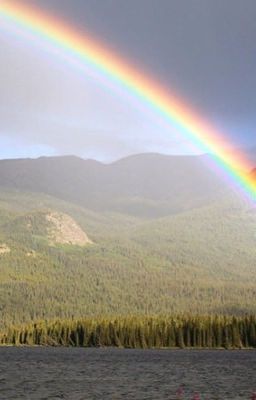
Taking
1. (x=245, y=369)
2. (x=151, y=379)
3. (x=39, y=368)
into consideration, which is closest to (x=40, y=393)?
(x=151, y=379)

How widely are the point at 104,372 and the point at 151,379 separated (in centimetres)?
1972

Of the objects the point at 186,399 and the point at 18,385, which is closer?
the point at 186,399

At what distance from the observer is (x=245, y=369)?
6831 inches

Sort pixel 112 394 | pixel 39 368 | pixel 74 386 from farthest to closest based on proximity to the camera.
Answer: pixel 39 368 < pixel 74 386 < pixel 112 394

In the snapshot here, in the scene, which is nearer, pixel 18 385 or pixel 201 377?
pixel 18 385

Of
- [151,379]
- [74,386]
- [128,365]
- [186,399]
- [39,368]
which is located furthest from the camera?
[128,365]

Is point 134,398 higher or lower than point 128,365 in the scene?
lower

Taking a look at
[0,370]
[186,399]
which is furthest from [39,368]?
[186,399]

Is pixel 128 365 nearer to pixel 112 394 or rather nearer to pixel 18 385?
pixel 18 385

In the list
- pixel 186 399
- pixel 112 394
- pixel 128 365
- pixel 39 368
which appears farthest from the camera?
pixel 128 365

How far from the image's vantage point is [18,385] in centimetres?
12275

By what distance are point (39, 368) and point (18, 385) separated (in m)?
48.2

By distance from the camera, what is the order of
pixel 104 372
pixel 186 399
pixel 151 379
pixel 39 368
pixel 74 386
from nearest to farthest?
pixel 186 399 < pixel 74 386 < pixel 151 379 < pixel 104 372 < pixel 39 368

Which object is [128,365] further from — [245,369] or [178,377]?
[178,377]
